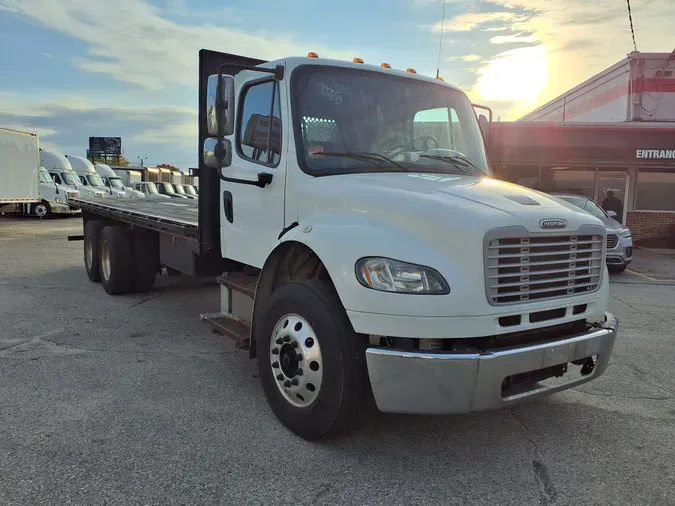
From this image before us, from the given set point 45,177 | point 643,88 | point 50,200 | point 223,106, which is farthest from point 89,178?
point 223,106

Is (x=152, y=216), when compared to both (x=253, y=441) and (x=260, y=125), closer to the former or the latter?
(x=260, y=125)

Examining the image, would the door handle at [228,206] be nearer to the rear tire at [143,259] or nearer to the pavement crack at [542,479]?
the pavement crack at [542,479]

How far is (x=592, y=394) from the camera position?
449 cm

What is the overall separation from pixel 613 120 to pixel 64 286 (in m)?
17.7

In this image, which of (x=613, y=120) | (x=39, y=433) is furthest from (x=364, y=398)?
(x=613, y=120)

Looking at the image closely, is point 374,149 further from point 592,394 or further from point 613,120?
point 613,120

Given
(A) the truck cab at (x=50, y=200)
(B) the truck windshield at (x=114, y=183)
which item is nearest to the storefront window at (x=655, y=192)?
(A) the truck cab at (x=50, y=200)

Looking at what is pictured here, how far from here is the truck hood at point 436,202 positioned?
308 cm

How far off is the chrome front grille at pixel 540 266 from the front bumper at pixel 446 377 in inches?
12.5

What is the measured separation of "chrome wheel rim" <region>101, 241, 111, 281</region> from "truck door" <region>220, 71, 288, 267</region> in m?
3.90

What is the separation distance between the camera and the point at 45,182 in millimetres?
24312

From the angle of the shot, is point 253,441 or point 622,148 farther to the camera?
point 622,148

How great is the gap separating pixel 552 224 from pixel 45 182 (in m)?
25.5

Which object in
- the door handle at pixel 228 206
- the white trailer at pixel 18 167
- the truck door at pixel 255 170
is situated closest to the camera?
the truck door at pixel 255 170
